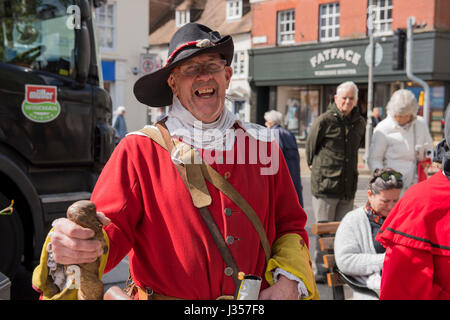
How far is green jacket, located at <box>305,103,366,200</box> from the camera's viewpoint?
17.8ft

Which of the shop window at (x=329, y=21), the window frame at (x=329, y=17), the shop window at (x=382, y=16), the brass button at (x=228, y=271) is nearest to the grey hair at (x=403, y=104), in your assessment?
the brass button at (x=228, y=271)

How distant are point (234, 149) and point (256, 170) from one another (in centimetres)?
12

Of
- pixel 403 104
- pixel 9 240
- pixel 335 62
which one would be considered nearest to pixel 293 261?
pixel 9 240

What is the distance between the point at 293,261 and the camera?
193cm

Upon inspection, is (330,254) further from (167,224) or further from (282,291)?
(167,224)

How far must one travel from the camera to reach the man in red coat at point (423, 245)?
2002 mm

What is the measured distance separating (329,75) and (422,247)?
900 inches

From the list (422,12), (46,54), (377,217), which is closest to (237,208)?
(377,217)

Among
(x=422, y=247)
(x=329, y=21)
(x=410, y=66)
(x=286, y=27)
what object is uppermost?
(x=286, y=27)

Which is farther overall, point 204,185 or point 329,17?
point 329,17

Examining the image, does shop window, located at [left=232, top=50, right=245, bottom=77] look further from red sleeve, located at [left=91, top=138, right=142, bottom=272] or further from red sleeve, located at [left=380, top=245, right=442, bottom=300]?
red sleeve, located at [left=91, top=138, right=142, bottom=272]

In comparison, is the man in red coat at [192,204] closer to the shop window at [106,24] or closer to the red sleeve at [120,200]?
the red sleeve at [120,200]

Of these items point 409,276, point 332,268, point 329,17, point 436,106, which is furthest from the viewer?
point 329,17

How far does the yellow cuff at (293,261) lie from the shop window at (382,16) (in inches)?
766
